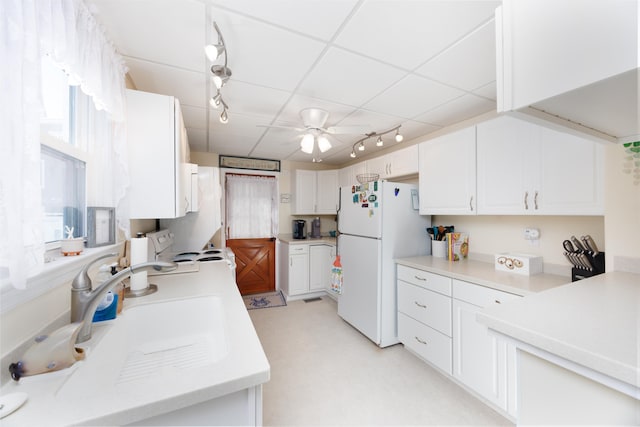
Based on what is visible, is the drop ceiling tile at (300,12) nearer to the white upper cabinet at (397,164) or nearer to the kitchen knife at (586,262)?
the white upper cabinet at (397,164)

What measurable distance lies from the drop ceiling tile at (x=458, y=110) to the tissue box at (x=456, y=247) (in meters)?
1.16

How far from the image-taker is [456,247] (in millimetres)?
2391

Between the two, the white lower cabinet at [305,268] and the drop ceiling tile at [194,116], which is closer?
the drop ceiling tile at [194,116]

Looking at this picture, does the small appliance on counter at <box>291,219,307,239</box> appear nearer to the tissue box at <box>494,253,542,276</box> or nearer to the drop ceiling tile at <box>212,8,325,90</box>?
the drop ceiling tile at <box>212,8,325,90</box>

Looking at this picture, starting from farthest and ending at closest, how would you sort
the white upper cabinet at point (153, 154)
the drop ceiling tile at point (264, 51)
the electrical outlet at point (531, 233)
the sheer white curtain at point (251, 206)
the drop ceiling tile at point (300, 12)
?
1. the sheer white curtain at point (251, 206)
2. the electrical outlet at point (531, 233)
3. the white upper cabinet at point (153, 154)
4. the drop ceiling tile at point (264, 51)
5. the drop ceiling tile at point (300, 12)

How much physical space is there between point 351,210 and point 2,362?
2.56 m

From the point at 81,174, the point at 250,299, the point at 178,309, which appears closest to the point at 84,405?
the point at 178,309

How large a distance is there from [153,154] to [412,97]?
1934 millimetres

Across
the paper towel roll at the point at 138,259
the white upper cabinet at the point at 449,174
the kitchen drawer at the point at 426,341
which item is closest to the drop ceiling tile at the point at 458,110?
the white upper cabinet at the point at 449,174

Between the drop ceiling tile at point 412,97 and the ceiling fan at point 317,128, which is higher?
the drop ceiling tile at point 412,97

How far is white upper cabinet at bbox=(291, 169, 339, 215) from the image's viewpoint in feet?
13.9

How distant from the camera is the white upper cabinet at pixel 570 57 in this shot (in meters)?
0.51

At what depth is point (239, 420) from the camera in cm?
66

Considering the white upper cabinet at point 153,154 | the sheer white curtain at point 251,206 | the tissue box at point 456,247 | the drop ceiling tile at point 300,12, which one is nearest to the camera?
the drop ceiling tile at point 300,12
